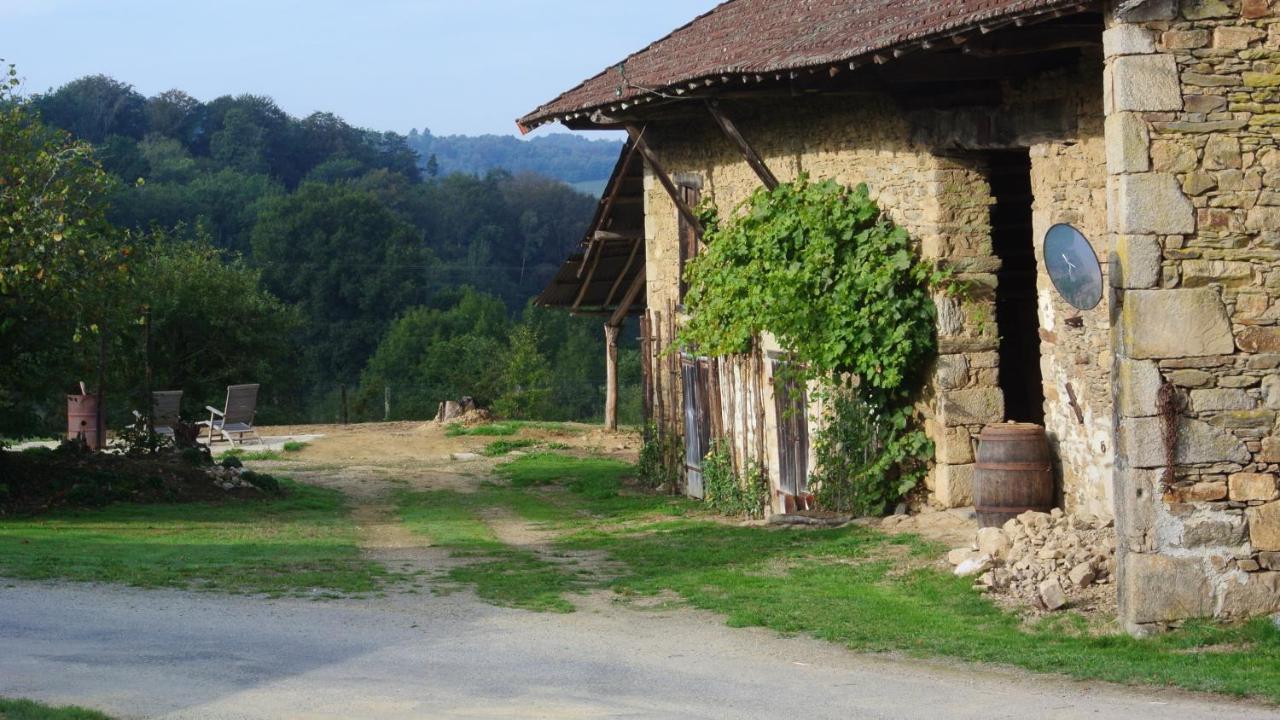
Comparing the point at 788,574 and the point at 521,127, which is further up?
the point at 521,127

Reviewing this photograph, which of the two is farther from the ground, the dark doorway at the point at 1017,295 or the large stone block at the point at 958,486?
the dark doorway at the point at 1017,295

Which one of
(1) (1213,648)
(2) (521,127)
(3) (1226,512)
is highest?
(2) (521,127)

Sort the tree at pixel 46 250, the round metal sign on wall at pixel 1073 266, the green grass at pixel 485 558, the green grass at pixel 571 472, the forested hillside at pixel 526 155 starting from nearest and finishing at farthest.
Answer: the round metal sign on wall at pixel 1073 266 → the green grass at pixel 485 558 → the tree at pixel 46 250 → the green grass at pixel 571 472 → the forested hillside at pixel 526 155

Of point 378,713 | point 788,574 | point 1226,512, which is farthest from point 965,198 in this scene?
point 378,713

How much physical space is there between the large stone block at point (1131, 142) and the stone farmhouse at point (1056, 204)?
10 millimetres

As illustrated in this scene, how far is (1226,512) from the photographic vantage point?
776 centimetres

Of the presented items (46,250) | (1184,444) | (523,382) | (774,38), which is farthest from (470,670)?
(523,382)

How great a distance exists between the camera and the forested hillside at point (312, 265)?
30.7 m

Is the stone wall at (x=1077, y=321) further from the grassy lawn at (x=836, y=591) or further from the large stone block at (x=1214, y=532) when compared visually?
the large stone block at (x=1214, y=532)

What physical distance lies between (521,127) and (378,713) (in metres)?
9.84

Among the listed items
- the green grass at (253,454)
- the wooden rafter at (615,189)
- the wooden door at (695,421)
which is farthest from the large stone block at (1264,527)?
the green grass at (253,454)

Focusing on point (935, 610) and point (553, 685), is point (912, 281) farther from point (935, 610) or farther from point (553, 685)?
point (553, 685)

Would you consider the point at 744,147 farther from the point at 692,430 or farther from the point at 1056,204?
the point at 692,430

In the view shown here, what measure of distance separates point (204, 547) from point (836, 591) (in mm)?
5518
